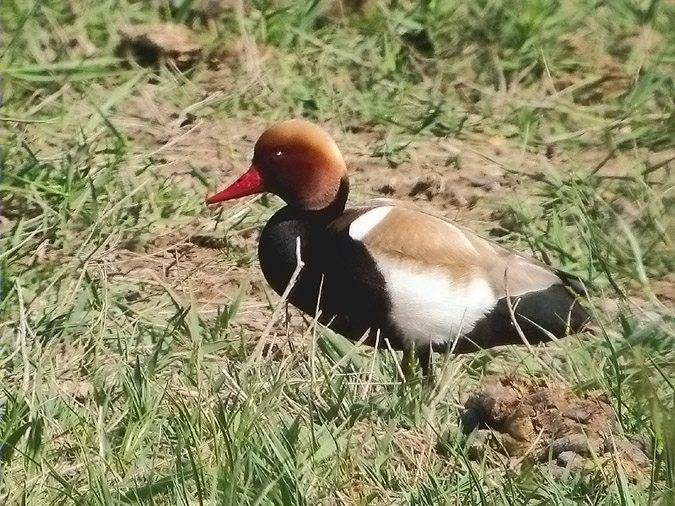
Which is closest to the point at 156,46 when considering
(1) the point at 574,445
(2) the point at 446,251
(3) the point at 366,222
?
(3) the point at 366,222

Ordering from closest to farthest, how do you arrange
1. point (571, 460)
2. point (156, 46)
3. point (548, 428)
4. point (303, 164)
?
point (571, 460) < point (548, 428) < point (303, 164) < point (156, 46)

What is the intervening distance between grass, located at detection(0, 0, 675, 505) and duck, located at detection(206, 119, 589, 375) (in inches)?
3.4

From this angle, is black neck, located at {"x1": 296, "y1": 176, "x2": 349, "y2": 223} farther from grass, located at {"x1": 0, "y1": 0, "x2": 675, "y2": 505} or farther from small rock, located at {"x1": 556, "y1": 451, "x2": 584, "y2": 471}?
small rock, located at {"x1": 556, "y1": 451, "x2": 584, "y2": 471}

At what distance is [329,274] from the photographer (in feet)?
10.5

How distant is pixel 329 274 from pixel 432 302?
26 cm

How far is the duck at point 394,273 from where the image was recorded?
3.18 metres

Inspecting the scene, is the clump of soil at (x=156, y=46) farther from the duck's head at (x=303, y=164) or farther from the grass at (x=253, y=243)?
the duck's head at (x=303, y=164)

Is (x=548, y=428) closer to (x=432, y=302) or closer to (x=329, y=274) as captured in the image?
(x=432, y=302)

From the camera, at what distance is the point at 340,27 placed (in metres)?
5.21

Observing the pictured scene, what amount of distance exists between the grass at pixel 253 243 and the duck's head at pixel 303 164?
11.8 inches

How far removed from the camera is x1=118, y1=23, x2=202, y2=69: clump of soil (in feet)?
16.3

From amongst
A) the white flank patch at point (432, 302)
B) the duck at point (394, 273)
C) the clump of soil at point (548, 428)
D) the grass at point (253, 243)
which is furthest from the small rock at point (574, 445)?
the white flank patch at point (432, 302)

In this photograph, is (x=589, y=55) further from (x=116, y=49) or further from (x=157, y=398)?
(x=157, y=398)

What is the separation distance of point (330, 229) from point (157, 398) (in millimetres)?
A: 809
